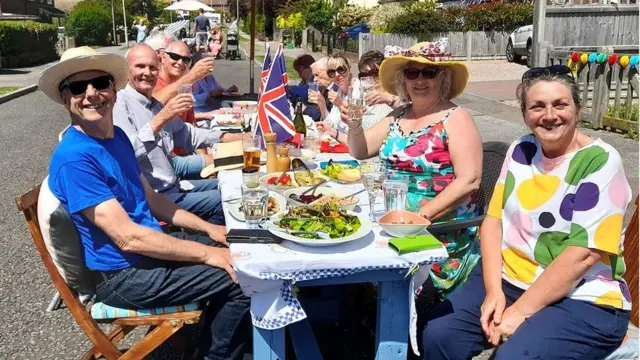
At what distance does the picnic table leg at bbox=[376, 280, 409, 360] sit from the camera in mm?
2422

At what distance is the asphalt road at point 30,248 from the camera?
11.8 feet

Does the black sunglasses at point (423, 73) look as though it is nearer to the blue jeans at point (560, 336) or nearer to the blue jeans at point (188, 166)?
the blue jeans at point (560, 336)

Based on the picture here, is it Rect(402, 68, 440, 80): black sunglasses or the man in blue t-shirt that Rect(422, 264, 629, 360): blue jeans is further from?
Rect(402, 68, 440, 80): black sunglasses

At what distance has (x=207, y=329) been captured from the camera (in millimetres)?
3012

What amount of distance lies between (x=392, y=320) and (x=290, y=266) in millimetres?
521

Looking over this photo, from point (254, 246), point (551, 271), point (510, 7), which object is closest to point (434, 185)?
point (551, 271)

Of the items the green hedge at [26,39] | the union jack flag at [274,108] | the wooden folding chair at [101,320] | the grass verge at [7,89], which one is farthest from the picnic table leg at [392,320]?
the green hedge at [26,39]

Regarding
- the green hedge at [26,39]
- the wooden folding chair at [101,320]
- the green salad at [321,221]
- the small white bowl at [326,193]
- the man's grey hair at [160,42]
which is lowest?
the wooden folding chair at [101,320]

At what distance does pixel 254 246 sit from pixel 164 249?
51 centimetres

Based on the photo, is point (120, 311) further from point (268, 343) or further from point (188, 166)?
point (188, 166)

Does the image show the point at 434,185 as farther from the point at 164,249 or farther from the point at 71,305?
the point at 71,305

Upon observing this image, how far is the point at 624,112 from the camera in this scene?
908cm

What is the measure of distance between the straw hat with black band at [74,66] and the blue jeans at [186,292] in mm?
923

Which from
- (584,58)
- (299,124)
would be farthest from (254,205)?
(584,58)
